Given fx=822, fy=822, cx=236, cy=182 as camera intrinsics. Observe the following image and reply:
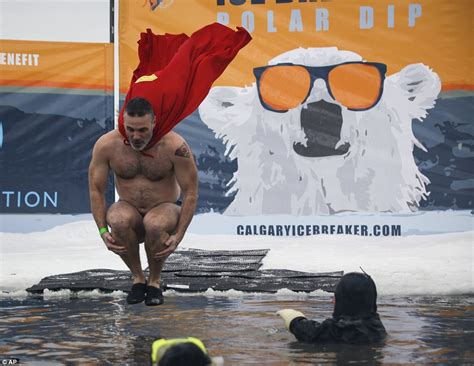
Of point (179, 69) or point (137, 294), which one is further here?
point (179, 69)

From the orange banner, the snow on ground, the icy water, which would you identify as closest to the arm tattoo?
the icy water

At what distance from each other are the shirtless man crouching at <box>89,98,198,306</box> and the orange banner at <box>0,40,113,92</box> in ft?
15.1

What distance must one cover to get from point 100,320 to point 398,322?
204 cm

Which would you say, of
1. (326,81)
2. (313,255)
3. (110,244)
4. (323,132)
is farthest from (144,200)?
(326,81)

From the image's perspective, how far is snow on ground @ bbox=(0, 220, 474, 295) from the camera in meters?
7.37

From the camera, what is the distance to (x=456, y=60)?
10.1 metres

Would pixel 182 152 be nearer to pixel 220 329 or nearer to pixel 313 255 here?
pixel 220 329

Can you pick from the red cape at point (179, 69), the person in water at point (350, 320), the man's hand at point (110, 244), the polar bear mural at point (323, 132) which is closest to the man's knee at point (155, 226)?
the man's hand at point (110, 244)

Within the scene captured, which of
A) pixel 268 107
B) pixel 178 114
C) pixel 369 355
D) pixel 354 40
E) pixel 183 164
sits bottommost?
pixel 369 355

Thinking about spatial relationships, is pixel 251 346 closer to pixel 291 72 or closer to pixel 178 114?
pixel 178 114

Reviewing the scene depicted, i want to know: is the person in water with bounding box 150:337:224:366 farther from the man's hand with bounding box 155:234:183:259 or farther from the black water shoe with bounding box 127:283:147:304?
the black water shoe with bounding box 127:283:147:304

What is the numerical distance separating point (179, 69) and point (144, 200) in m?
0.97

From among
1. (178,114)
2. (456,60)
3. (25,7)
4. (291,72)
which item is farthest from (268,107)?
(178,114)

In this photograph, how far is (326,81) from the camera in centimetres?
1021
